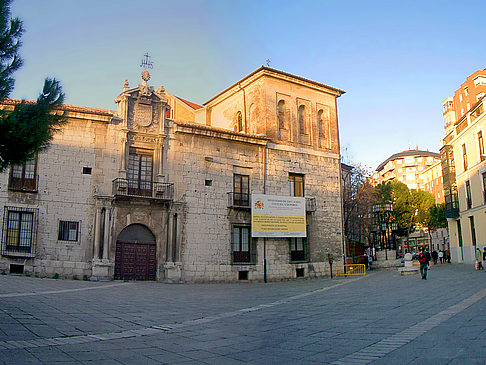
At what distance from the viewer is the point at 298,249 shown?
27.7m

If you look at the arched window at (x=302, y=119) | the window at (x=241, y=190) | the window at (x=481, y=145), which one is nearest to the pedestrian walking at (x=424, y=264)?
the window at (x=241, y=190)

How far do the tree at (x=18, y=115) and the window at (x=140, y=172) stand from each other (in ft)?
47.6

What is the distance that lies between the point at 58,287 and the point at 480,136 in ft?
104

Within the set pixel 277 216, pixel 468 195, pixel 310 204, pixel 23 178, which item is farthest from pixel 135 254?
pixel 468 195

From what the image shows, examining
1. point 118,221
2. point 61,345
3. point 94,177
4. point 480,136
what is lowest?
point 61,345

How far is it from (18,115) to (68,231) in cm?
1428

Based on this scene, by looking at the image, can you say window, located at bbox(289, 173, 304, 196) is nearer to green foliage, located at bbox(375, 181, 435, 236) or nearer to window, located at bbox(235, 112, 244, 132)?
window, located at bbox(235, 112, 244, 132)

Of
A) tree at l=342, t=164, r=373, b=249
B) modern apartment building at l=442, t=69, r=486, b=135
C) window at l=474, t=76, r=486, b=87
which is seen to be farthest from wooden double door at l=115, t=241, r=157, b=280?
window at l=474, t=76, r=486, b=87

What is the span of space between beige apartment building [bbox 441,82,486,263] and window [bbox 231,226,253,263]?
19.6 metres

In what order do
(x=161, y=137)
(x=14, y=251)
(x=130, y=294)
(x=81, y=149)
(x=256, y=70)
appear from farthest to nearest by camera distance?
(x=256, y=70) → (x=161, y=137) → (x=81, y=149) → (x=14, y=251) → (x=130, y=294)

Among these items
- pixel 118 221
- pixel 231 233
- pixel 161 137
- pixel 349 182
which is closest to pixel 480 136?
pixel 349 182

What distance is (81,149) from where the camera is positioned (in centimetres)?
2206

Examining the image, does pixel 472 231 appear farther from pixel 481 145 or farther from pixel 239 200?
pixel 239 200

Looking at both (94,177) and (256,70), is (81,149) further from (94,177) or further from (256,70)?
(256,70)
